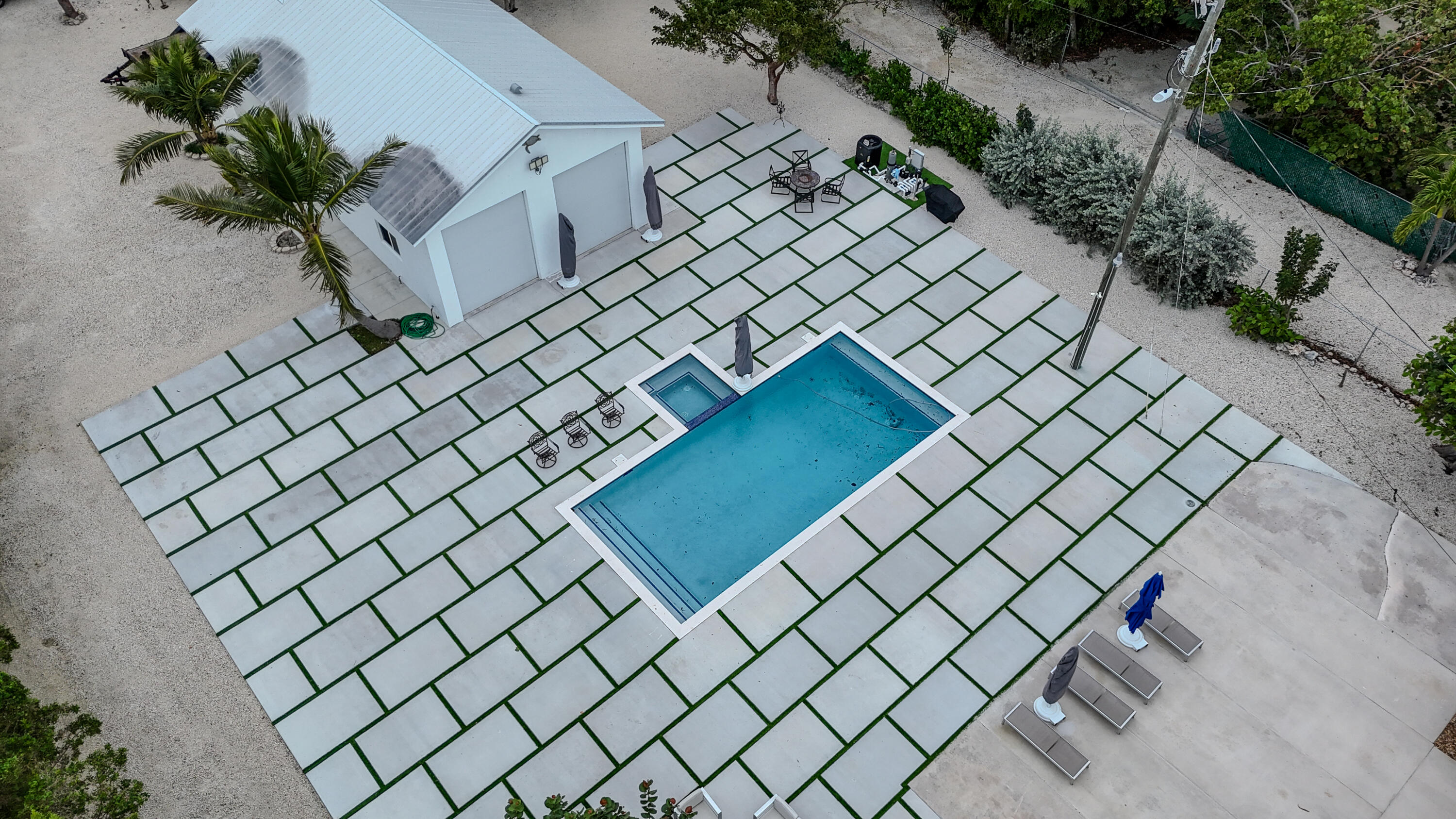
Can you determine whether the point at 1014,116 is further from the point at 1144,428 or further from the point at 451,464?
the point at 451,464

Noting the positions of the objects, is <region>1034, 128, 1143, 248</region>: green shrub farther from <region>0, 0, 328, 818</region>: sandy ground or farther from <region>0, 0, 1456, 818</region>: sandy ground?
<region>0, 0, 328, 818</region>: sandy ground

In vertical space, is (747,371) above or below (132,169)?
below

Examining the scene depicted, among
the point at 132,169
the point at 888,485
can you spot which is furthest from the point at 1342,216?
the point at 132,169

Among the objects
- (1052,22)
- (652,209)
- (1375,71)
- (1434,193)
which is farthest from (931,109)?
(1434,193)

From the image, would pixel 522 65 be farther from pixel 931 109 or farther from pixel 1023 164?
pixel 1023 164

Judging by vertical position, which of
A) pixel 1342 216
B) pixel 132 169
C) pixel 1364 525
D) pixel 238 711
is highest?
pixel 132 169

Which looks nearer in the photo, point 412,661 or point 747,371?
point 412,661

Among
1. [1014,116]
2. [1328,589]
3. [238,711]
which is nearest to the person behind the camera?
[238,711]
